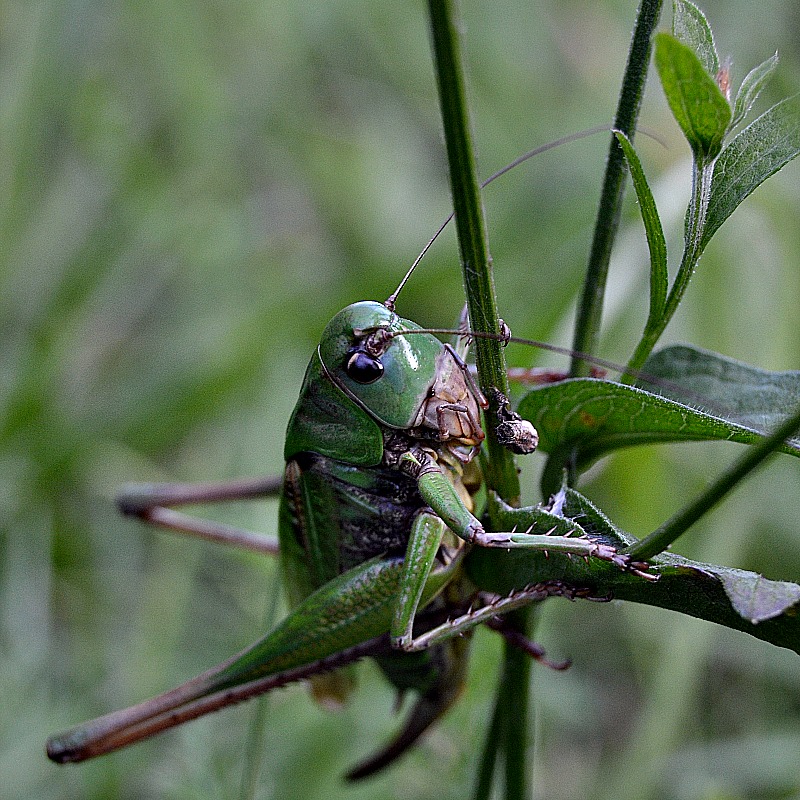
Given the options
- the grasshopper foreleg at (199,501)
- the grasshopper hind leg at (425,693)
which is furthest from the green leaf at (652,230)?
the grasshopper foreleg at (199,501)

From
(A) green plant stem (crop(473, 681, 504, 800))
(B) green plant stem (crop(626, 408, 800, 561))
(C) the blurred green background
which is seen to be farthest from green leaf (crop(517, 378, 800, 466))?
(C) the blurred green background

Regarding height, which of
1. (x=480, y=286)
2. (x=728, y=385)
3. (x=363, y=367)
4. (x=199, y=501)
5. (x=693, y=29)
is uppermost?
(x=693, y=29)

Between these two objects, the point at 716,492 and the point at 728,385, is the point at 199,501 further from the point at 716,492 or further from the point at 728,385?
the point at 716,492

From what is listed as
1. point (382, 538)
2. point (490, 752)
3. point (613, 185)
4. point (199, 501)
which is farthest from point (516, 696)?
point (199, 501)

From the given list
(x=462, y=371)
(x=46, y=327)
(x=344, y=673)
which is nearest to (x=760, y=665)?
(x=344, y=673)

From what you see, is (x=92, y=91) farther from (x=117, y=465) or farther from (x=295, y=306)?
(x=117, y=465)
